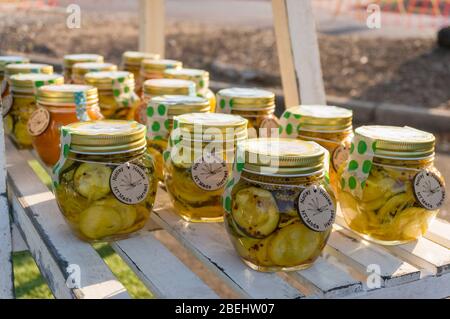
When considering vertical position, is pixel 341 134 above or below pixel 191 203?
above

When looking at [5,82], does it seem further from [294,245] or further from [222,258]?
[294,245]

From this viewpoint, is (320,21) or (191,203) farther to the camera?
(320,21)

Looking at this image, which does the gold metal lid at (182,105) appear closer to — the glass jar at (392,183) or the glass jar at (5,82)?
the glass jar at (392,183)

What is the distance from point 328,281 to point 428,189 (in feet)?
0.89

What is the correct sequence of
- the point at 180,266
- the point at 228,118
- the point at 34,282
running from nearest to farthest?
the point at 180,266, the point at 228,118, the point at 34,282

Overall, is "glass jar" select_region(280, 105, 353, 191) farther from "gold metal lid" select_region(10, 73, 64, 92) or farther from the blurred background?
the blurred background

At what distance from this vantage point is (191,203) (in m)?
1.25

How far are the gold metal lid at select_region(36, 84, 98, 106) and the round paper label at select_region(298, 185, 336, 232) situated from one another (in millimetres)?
682

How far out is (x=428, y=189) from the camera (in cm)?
114

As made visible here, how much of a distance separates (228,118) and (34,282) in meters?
1.33

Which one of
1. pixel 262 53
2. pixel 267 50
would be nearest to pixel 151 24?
pixel 262 53

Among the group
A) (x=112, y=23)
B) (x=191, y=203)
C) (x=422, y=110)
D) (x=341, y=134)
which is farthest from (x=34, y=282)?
(x=112, y=23)

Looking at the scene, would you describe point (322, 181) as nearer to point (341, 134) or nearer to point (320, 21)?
point (341, 134)
